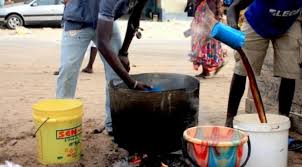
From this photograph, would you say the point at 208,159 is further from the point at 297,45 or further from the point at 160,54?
the point at 160,54

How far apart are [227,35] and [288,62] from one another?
118 centimetres

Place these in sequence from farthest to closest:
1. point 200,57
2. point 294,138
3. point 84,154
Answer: point 200,57
point 294,138
point 84,154

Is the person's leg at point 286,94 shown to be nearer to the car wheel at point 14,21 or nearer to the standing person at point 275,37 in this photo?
the standing person at point 275,37

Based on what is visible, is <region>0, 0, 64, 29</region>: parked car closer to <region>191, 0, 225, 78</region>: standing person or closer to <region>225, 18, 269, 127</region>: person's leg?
<region>191, 0, 225, 78</region>: standing person

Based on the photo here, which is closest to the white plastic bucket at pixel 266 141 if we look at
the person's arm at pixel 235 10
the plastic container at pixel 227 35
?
the plastic container at pixel 227 35

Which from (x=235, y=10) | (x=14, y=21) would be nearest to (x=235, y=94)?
(x=235, y=10)

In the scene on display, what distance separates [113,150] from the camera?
448 cm

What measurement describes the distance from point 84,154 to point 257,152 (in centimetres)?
152

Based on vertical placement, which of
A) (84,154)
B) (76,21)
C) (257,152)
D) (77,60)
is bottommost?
(84,154)

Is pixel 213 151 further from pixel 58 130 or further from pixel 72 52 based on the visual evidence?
pixel 72 52

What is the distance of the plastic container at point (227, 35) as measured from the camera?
3404 millimetres

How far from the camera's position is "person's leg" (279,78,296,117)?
14.6 feet

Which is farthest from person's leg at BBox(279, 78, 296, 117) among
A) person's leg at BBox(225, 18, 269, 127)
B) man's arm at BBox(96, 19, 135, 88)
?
man's arm at BBox(96, 19, 135, 88)

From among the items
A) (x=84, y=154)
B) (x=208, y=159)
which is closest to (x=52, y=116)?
(x=84, y=154)
